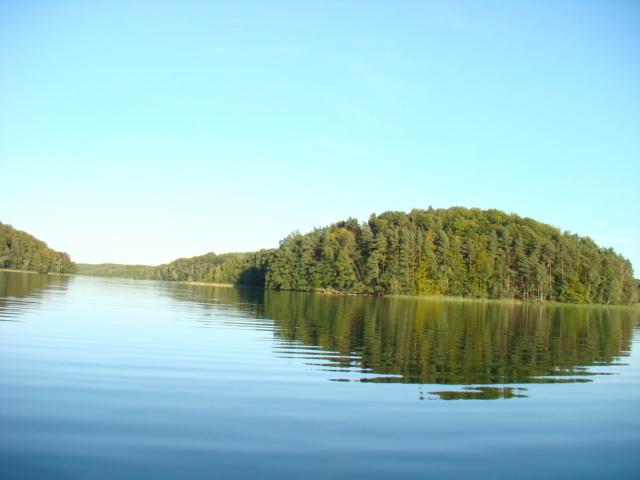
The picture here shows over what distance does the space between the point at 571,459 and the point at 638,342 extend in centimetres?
2795

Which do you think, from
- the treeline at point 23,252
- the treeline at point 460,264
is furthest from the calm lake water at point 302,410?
the treeline at point 23,252

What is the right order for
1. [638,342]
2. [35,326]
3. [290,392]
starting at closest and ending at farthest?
[290,392] → [35,326] → [638,342]

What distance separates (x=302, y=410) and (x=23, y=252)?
17190 centimetres

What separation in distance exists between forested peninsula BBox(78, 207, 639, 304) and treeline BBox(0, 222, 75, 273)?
78554 millimetres

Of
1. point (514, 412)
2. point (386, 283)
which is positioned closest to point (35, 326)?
point (514, 412)

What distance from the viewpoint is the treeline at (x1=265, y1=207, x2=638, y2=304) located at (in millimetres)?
120312

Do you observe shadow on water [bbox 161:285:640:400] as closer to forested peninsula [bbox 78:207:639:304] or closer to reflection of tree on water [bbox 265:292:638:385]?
reflection of tree on water [bbox 265:292:638:385]

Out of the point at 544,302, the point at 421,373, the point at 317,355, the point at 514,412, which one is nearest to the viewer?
the point at 514,412

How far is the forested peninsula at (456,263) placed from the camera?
395 feet

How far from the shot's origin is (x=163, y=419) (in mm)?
9766

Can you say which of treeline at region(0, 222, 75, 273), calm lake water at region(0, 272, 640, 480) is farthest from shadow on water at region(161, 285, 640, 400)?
treeline at region(0, 222, 75, 273)

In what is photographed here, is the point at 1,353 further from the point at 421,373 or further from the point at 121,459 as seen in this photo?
the point at 421,373

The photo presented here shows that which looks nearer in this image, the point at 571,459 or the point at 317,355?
the point at 571,459

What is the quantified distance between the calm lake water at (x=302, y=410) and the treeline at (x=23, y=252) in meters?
155
